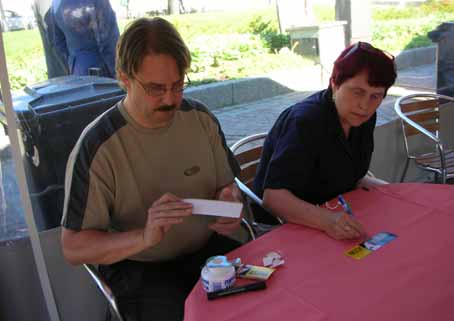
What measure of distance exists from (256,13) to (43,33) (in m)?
2.67

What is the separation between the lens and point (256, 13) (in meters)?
4.46

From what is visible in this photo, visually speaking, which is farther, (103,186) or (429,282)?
(103,186)

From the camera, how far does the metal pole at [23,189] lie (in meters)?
1.63

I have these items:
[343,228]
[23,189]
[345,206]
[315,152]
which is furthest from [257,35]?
[343,228]

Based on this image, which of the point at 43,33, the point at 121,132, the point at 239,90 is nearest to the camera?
the point at 121,132

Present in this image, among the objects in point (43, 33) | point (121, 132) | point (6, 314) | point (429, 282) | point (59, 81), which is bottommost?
point (6, 314)

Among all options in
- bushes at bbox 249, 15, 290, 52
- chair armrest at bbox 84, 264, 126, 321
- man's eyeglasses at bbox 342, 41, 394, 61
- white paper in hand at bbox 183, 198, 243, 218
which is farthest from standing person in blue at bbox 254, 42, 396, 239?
bushes at bbox 249, 15, 290, 52

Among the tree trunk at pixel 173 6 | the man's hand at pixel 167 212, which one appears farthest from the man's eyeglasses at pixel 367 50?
the tree trunk at pixel 173 6

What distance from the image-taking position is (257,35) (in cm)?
463

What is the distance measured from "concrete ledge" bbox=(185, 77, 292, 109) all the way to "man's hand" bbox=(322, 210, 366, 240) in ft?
7.57

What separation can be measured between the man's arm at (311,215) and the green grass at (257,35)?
1726mm

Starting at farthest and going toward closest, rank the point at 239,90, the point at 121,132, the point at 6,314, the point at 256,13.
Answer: the point at 256,13 → the point at 239,90 → the point at 6,314 → the point at 121,132

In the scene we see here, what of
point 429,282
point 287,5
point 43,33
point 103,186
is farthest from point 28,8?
point 287,5

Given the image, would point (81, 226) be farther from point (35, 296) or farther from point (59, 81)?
point (59, 81)
